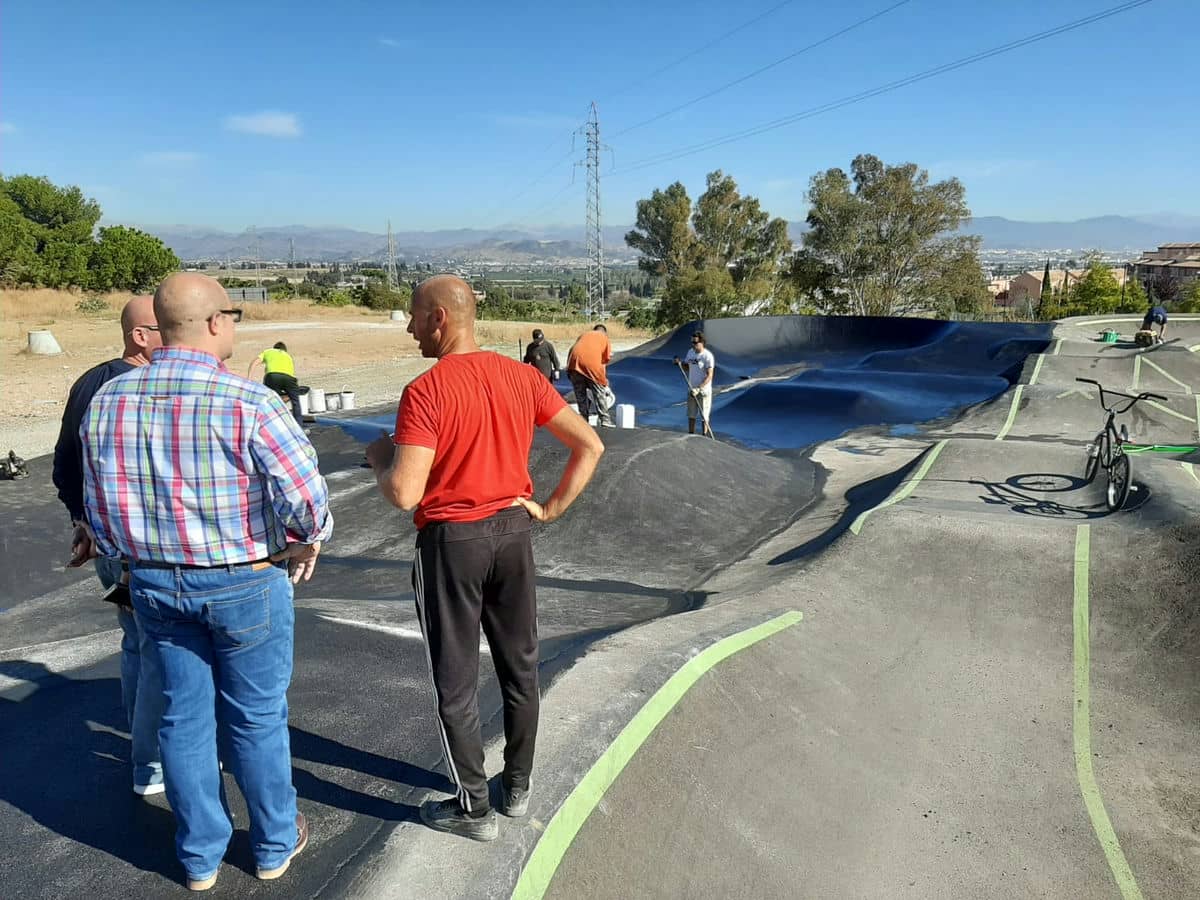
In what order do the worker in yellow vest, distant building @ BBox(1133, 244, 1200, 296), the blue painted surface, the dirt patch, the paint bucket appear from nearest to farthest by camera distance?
the worker in yellow vest
the blue painted surface
the dirt patch
the paint bucket
distant building @ BBox(1133, 244, 1200, 296)

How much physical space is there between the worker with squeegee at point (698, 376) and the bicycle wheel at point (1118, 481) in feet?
20.7

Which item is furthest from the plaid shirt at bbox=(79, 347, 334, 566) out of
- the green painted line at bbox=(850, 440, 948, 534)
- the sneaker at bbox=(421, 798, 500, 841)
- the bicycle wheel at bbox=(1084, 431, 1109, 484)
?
the bicycle wheel at bbox=(1084, 431, 1109, 484)

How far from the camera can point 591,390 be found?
12227 mm

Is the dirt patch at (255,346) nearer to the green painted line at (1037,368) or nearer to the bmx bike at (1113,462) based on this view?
the green painted line at (1037,368)

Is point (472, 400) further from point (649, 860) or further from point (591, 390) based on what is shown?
point (591, 390)

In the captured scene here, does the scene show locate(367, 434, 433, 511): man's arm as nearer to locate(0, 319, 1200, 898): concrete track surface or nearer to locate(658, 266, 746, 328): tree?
locate(0, 319, 1200, 898): concrete track surface

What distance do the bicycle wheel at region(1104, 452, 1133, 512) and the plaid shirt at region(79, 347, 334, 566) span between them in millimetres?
8234

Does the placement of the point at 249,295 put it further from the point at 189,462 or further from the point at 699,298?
the point at 189,462

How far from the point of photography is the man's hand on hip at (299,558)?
2.38 m

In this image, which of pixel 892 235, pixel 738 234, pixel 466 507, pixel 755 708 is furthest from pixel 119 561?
pixel 738 234

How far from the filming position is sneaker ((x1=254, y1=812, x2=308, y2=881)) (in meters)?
2.57

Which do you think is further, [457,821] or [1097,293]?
[1097,293]

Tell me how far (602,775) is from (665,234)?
60.2 m

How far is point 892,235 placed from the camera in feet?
155
